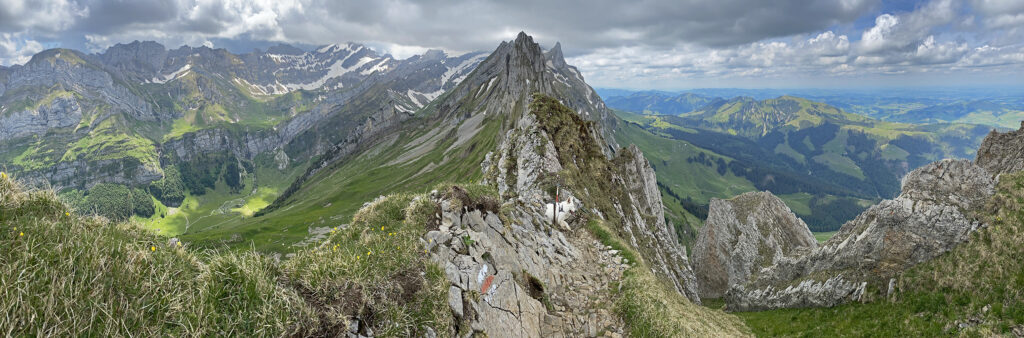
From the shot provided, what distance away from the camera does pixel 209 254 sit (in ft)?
26.3

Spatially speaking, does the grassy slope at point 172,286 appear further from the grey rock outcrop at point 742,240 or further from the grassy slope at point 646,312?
the grey rock outcrop at point 742,240

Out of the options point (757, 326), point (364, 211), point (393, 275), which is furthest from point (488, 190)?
point (757, 326)

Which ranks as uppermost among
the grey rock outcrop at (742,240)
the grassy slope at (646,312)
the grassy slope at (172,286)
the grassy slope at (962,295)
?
the grassy slope at (172,286)

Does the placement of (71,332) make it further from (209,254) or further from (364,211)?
(364,211)

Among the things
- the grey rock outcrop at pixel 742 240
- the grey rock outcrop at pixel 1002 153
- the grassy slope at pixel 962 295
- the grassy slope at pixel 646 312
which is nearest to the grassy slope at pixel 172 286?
the grassy slope at pixel 646 312

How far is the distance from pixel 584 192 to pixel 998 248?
75.1 ft

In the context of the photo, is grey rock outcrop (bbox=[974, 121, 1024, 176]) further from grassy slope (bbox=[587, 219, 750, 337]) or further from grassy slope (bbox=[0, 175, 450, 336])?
grassy slope (bbox=[0, 175, 450, 336])

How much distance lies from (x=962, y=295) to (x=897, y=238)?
5.79m

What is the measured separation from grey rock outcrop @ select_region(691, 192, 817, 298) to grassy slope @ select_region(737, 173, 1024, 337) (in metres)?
37.5

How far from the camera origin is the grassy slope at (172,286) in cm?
533

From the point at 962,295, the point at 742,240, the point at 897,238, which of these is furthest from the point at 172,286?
the point at 742,240

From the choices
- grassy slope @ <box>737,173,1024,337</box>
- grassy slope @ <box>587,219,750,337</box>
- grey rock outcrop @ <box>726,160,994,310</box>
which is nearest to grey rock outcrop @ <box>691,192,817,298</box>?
grey rock outcrop @ <box>726,160,994,310</box>

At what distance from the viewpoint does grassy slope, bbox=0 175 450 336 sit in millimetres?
5328

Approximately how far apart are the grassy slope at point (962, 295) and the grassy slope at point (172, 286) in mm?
24507
